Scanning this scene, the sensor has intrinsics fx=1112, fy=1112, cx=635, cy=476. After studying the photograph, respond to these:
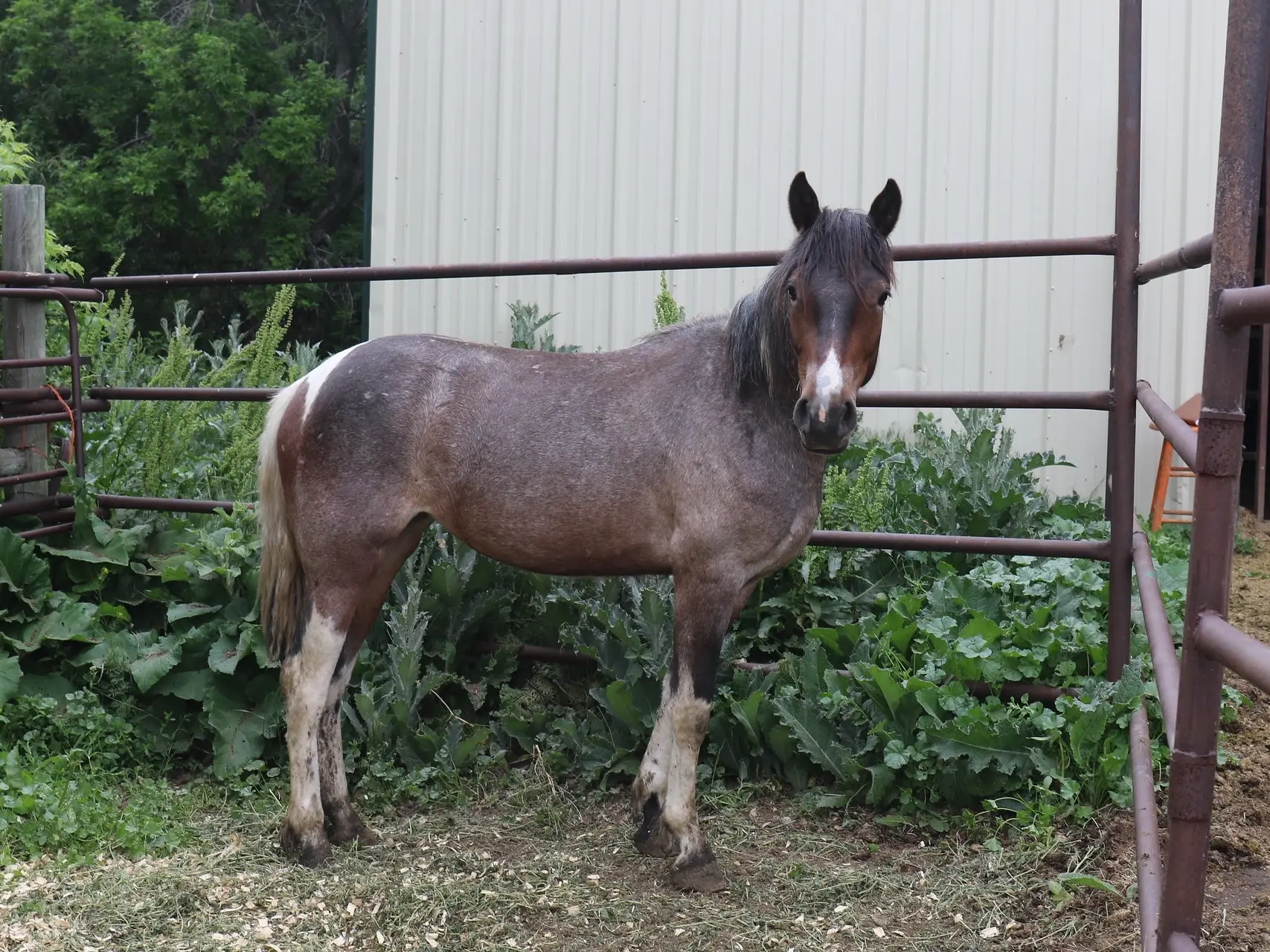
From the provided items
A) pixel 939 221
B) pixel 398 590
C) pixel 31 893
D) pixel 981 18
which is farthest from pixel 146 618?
pixel 981 18

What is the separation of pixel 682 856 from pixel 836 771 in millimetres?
637

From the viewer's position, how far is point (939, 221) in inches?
276

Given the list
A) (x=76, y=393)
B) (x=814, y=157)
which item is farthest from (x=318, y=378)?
(x=814, y=157)

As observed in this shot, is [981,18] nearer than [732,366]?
No

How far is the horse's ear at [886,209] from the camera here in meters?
2.88

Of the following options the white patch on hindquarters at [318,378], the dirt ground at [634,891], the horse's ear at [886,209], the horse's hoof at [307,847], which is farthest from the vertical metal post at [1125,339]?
the horse's hoof at [307,847]

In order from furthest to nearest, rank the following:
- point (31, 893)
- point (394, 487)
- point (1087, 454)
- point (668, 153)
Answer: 1. point (668, 153)
2. point (1087, 454)
3. point (394, 487)
4. point (31, 893)

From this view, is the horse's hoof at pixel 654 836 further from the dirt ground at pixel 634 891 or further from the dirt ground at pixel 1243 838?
the dirt ground at pixel 1243 838

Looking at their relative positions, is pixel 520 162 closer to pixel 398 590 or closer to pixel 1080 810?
pixel 398 590

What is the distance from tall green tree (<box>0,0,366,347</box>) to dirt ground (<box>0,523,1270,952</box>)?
13617 mm

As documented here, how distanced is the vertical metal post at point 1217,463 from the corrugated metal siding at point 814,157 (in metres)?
5.43

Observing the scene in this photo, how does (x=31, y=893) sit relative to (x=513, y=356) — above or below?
below

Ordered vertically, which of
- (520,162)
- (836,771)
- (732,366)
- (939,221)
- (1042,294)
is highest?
(520,162)

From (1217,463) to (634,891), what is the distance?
2165 mm
